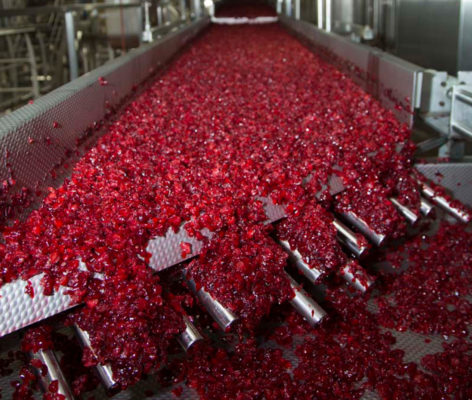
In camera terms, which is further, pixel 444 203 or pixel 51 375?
pixel 444 203

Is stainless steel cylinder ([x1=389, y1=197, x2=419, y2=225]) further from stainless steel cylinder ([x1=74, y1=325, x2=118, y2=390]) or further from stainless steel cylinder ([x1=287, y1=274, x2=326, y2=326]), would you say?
stainless steel cylinder ([x1=74, y1=325, x2=118, y2=390])

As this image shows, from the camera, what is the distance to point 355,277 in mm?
1708

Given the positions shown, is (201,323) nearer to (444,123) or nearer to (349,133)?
(349,133)

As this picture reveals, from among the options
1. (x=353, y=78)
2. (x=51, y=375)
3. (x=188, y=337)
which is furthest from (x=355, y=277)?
(x=353, y=78)

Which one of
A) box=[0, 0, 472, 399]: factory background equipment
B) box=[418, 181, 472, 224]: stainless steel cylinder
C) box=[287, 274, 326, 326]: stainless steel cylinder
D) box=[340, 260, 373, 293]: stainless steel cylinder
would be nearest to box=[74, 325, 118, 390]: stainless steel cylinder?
box=[0, 0, 472, 399]: factory background equipment

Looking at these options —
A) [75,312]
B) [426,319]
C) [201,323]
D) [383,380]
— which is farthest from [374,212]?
[75,312]

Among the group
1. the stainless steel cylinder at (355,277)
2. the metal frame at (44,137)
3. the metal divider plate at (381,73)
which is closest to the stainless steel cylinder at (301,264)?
the stainless steel cylinder at (355,277)

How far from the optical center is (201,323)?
71.4 inches

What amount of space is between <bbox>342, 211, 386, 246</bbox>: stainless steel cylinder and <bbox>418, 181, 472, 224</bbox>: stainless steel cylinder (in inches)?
20.7

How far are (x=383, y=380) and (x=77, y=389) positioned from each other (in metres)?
0.85

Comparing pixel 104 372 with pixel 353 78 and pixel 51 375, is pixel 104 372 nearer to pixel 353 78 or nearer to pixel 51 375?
pixel 51 375

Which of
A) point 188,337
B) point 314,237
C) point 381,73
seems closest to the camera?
point 188,337

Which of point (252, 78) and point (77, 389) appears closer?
point (77, 389)

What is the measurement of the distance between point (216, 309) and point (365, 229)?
0.69m
